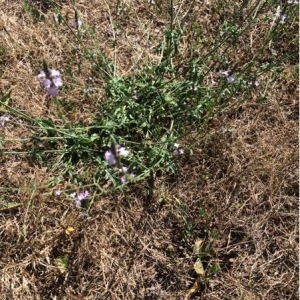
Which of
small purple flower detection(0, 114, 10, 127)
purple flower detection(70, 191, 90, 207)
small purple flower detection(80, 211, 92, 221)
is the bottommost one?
small purple flower detection(80, 211, 92, 221)

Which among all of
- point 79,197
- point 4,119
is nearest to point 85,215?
point 79,197

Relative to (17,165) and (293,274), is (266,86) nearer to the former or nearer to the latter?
(293,274)

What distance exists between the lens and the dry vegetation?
2.77 metres

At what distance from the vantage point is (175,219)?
2.88 metres

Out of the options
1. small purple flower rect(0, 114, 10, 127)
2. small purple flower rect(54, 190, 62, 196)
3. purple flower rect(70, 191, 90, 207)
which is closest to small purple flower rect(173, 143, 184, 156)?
purple flower rect(70, 191, 90, 207)

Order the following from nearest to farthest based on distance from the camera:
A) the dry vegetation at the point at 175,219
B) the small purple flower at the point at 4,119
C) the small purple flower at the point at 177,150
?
the dry vegetation at the point at 175,219 → the small purple flower at the point at 177,150 → the small purple flower at the point at 4,119

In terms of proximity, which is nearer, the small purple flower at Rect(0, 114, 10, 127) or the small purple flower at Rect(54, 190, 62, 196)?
the small purple flower at Rect(54, 190, 62, 196)

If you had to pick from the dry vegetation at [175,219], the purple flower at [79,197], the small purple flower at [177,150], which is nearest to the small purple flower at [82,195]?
the purple flower at [79,197]

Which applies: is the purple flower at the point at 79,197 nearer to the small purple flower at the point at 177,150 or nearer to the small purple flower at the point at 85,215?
the small purple flower at the point at 85,215

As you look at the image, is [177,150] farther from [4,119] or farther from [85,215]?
[4,119]

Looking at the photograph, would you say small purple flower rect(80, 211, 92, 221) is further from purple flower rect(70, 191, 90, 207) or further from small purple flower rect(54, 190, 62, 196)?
small purple flower rect(54, 190, 62, 196)

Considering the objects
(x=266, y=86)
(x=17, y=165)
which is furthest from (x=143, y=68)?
(x=17, y=165)

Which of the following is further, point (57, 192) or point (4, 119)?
point (4, 119)

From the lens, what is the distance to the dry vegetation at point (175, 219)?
2770mm
